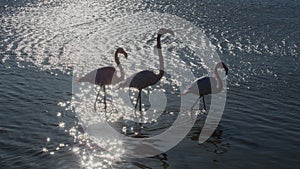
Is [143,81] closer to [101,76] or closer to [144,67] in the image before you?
[101,76]

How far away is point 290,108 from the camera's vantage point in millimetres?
13852

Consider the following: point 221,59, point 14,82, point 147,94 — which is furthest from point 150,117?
point 221,59

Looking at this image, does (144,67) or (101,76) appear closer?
(101,76)

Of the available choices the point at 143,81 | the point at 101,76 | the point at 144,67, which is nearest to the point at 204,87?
the point at 143,81

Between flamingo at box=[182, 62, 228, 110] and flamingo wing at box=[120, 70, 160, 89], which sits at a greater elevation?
flamingo wing at box=[120, 70, 160, 89]

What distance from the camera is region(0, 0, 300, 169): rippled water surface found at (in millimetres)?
10711

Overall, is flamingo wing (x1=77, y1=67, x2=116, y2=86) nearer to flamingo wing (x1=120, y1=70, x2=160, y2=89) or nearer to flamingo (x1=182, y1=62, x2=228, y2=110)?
flamingo wing (x1=120, y1=70, x2=160, y2=89)

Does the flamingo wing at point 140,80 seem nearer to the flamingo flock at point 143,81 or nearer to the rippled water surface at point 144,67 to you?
the flamingo flock at point 143,81

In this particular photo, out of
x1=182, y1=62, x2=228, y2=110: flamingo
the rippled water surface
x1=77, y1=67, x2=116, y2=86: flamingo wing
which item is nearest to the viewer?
the rippled water surface

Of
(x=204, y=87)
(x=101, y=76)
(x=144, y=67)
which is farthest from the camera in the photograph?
(x=144, y=67)

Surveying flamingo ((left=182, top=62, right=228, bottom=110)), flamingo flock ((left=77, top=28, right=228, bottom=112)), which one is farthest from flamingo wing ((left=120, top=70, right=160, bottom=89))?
flamingo ((left=182, top=62, right=228, bottom=110))

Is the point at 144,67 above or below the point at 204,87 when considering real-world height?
above

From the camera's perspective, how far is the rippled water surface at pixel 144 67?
35.1 feet

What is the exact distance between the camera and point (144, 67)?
1811 cm
